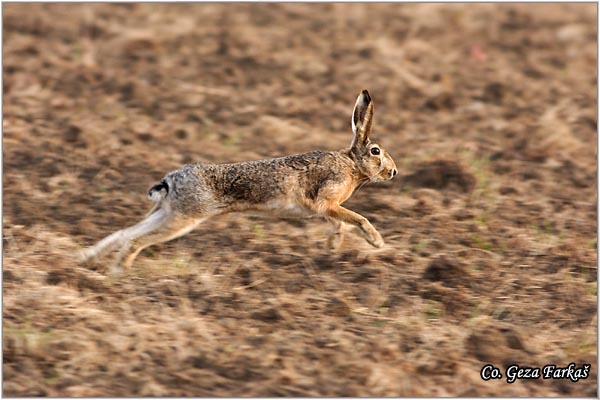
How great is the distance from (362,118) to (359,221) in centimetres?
87

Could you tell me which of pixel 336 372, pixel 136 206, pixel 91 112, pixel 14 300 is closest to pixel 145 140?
pixel 91 112

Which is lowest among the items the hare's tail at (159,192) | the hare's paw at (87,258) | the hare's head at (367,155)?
the hare's paw at (87,258)

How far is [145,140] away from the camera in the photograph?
396 inches

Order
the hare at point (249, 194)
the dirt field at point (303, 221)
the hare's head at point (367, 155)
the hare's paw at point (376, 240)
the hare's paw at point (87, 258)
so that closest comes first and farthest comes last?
the dirt field at point (303, 221)
the hare at point (249, 194)
the hare's paw at point (87, 258)
the hare's paw at point (376, 240)
the hare's head at point (367, 155)

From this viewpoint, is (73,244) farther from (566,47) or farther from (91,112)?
(566,47)

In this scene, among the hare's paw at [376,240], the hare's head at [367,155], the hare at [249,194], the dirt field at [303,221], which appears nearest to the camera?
the dirt field at [303,221]

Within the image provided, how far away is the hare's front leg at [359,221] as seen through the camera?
734 centimetres

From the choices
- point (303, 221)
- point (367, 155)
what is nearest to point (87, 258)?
point (303, 221)

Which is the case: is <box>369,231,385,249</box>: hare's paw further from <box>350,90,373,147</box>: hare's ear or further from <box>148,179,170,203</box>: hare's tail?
<box>148,179,170,203</box>: hare's tail

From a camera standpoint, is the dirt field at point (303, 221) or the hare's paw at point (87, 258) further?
the hare's paw at point (87, 258)

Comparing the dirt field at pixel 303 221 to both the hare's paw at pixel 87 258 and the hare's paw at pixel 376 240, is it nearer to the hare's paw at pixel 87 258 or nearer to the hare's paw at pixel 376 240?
the hare's paw at pixel 87 258

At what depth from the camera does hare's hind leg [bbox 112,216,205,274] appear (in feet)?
23.4

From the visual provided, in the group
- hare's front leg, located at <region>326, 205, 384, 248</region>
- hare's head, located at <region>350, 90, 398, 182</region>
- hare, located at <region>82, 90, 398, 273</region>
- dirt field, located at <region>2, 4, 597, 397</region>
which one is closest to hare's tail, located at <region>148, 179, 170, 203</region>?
hare, located at <region>82, 90, 398, 273</region>

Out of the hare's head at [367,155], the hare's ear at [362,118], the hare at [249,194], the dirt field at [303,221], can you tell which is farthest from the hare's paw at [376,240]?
the hare's ear at [362,118]
